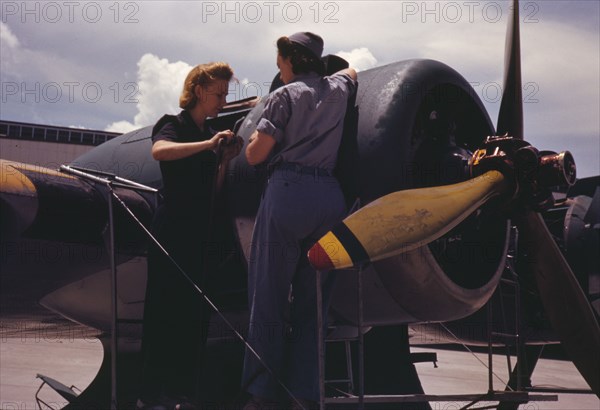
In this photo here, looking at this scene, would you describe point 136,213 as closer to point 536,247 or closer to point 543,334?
point 536,247

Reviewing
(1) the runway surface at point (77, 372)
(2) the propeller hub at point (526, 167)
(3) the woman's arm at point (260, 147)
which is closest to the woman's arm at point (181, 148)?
(3) the woman's arm at point (260, 147)

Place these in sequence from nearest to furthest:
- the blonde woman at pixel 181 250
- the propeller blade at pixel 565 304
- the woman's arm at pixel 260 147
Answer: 1. the woman's arm at pixel 260 147
2. the blonde woman at pixel 181 250
3. the propeller blade at pixel 565 304

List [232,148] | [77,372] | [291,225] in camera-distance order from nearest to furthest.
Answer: [291,225] → [232,148] → [77,372]

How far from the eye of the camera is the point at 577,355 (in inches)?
173

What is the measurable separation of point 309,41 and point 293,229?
1.18 metres

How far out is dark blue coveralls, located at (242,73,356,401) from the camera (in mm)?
3528

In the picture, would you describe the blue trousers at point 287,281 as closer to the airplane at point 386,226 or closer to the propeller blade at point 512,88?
the airplane at point 386,226

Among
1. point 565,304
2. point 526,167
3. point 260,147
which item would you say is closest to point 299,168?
point 260,147

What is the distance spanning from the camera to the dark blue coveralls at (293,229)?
3528 mm

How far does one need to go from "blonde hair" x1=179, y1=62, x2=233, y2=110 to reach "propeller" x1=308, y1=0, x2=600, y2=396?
1.37m

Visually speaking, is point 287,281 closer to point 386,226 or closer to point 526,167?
point 386,226

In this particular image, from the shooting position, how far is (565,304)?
438cm

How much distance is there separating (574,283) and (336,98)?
2.14 meters

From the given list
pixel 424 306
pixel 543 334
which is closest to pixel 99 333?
pixel 424 306
